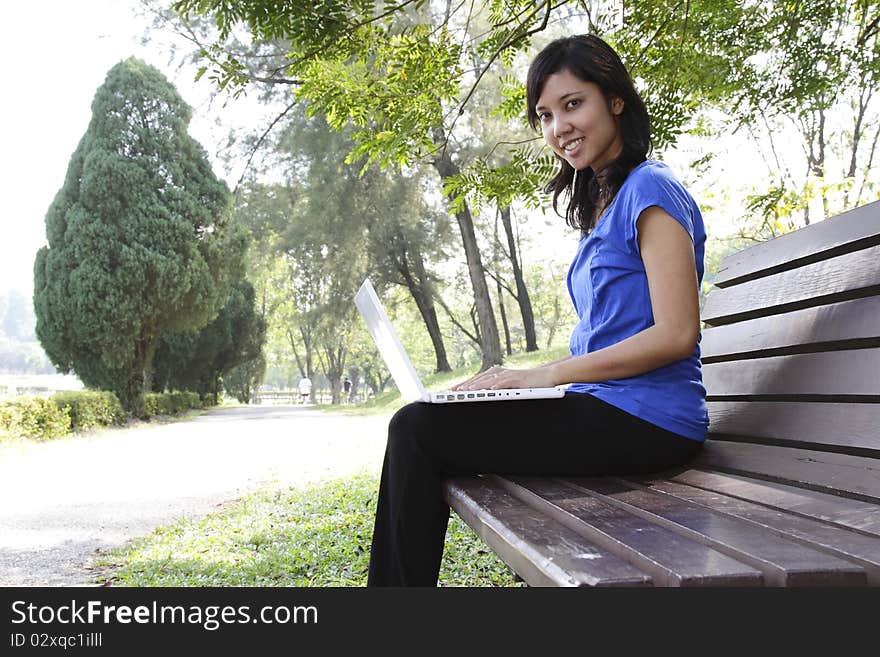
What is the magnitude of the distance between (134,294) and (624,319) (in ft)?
48.7

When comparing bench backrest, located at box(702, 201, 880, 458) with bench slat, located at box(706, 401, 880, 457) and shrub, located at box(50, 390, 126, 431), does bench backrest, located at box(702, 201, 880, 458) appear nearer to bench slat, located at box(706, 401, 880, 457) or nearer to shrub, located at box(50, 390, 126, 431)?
bench slat, located at box(706, 401, 880, 457)

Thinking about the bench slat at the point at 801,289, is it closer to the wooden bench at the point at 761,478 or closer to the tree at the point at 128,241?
the wooden bench at the point at 761,478

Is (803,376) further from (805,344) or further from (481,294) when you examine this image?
(481,294)

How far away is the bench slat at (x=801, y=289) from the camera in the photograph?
1.95 metres

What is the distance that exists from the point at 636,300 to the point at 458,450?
0.59 meters

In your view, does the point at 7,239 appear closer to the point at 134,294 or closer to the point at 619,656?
the point at 134,294

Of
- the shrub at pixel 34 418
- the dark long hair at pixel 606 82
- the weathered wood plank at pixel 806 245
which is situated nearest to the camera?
the weathered wood plank at pixel 806 245

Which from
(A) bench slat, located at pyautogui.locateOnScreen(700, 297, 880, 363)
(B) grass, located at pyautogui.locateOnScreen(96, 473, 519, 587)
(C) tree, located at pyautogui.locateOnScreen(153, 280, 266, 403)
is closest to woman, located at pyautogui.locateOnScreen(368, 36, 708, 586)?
(A) bench slat, located at pyautogui.locateOnScreen(700, 297, 880, 363)

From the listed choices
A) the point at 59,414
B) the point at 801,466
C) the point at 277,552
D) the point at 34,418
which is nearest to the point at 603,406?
the point at 801,466

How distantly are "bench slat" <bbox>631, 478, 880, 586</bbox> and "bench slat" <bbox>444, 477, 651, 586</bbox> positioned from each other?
320mm

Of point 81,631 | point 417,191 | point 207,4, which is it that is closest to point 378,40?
point 207,4

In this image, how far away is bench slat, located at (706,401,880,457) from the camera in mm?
1768

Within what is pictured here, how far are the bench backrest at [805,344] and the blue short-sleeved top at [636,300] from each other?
0.91 ft

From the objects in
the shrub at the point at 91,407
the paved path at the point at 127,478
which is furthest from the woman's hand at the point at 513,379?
the shrub at the point at 91,407
